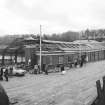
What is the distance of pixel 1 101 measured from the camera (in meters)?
5.43

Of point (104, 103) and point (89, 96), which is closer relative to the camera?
point (104, 103)

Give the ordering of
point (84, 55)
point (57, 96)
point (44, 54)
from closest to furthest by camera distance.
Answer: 1. point (57, 96)
2. point (44, 54)
3. point (84, 55)

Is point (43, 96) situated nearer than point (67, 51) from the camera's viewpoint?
Yes

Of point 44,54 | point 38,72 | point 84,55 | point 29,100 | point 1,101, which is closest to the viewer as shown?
point 1,101

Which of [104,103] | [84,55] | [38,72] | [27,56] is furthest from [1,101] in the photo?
[84,55]

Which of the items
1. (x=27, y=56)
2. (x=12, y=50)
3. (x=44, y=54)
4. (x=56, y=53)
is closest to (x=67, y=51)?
(x=56, y=53)

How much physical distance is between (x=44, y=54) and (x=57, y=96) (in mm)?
16942

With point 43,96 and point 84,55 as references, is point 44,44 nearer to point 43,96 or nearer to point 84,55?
point 84,55

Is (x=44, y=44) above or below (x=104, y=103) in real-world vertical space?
above

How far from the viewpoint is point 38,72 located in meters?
25.2

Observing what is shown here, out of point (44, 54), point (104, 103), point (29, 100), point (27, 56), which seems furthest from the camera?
point (27, 56)

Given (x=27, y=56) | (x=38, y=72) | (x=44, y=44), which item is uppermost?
(x=44, y=44)

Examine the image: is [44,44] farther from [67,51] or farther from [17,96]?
[17,96]

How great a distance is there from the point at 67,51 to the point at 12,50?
36.2ft
